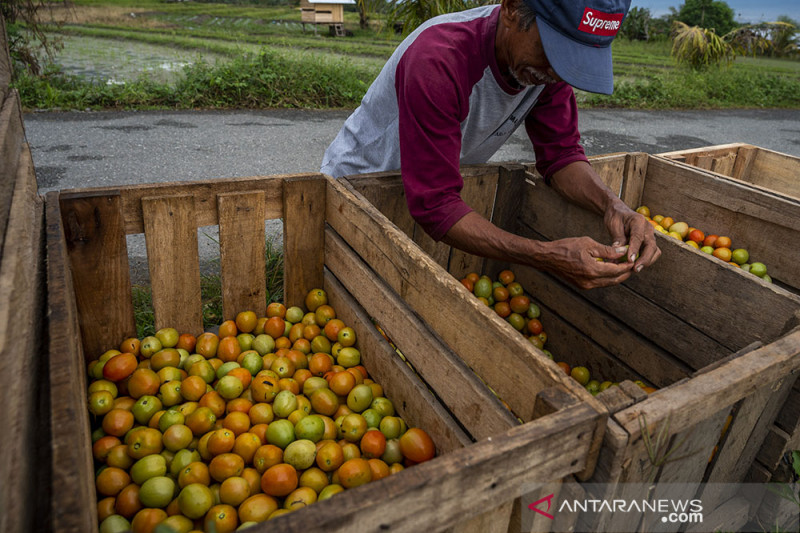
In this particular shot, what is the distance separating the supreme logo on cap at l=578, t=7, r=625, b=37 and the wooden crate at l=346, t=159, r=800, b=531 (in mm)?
1000

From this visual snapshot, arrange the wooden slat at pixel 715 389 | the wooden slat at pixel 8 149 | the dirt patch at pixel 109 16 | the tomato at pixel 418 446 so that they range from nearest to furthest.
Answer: the wooden slat at pixel 715 389 → the wooden slat at pixel 8 149 → the tomato at pixel 418 446 → the dirt patch at pixel 109 16

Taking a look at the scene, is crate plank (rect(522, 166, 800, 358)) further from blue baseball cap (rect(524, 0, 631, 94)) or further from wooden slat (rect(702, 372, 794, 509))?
blue baseball cap (rect(524, 0, 631, 94))

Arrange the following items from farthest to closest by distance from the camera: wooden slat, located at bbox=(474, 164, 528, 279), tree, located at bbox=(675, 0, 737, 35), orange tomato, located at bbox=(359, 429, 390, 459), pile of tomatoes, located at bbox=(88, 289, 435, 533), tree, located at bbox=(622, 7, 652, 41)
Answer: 1. tree, located at bbox=(675, 0, 737, 35)
2. tree, located at bbox=(622, 7, 652, 41)
3. wooden slat, located at bbox=(474, 164, 528, 279)
4. orange tomato, located at bbox=(359, 429, 390, 459)
5. pile of tomatoes, located at bbox=(88, 289, 435, 533)

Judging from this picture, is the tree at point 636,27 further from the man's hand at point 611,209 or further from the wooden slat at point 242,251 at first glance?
the wooden slat at point 242,251

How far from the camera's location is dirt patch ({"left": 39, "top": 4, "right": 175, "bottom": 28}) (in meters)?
22.0

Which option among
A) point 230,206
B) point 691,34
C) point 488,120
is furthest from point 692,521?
point 691,34

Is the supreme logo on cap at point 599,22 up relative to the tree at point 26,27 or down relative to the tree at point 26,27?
up

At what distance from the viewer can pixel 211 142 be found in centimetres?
739

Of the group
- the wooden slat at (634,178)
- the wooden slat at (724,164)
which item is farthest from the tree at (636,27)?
the wooden slat at (634,178)

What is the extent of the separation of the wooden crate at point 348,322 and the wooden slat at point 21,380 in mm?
52

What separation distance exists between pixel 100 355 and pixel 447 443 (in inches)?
67.1

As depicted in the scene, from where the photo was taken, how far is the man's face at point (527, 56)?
2.24 metres

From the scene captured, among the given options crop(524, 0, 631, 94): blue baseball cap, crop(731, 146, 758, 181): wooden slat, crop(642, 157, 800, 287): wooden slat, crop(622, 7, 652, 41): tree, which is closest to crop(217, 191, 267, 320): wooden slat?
crop(524, 0, 631, 94): blue baseball cap

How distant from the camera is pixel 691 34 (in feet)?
45.7
